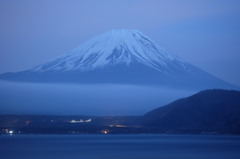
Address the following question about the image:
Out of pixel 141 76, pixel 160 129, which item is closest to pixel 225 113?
pixel 160 129

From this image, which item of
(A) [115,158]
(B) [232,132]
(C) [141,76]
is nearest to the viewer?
(A) [115,158]

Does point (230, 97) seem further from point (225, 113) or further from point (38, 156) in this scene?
point (38, 156)

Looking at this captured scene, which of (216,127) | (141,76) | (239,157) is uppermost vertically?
(141,76)

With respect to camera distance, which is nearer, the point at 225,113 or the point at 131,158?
the point at 131,158

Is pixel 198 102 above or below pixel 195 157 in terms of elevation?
above

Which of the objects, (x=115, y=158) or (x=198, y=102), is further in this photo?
(x=198, y=102)

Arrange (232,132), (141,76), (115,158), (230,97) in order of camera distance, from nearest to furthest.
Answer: (115,158) < (232,132) < (230,97) < (141,76)

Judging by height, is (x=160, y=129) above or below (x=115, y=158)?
above

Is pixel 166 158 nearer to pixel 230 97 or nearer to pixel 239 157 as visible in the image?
pixel 239 157

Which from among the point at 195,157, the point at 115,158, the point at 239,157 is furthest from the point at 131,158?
the point at 239,157
